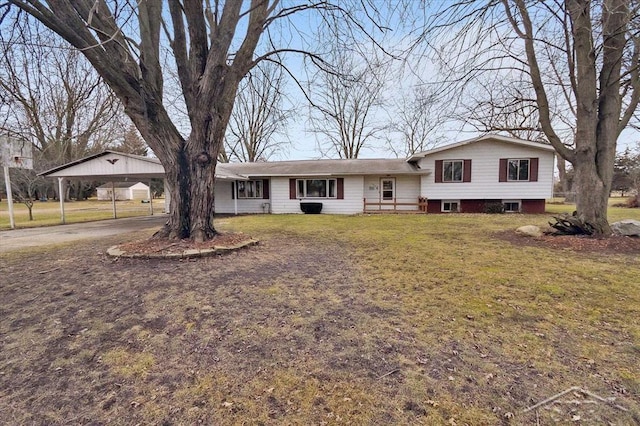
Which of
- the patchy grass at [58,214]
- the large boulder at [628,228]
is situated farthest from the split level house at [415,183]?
the large boulder at [628,228]

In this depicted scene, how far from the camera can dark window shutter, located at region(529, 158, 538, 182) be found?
15.4 meters

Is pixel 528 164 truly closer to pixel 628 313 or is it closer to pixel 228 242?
pixel 628 313

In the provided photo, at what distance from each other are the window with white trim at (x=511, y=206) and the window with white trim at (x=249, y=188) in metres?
13.8

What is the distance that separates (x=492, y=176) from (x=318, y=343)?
634 inches

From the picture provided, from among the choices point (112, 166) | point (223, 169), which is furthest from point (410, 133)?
point (112, 166)

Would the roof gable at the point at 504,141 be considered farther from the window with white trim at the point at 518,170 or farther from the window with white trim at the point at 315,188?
the window with white trim at the point at 315,188

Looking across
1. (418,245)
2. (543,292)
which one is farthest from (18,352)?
(418,245)

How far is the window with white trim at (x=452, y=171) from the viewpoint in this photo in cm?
1609

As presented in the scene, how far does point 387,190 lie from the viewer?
17641 millimetres

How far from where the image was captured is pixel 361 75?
789 centimetres

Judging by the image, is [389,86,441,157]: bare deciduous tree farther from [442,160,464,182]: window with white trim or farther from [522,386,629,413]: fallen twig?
[522,386,629,413]: fallen twig

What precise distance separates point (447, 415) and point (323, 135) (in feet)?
92.3

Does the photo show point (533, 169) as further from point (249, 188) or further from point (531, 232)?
point (249, 188)

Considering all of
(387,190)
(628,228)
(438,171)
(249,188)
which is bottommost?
(628,228)
